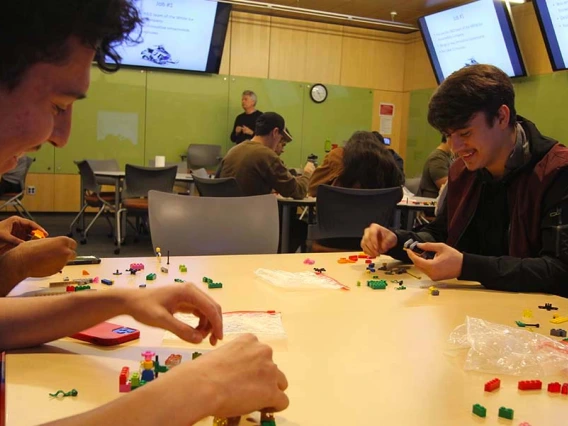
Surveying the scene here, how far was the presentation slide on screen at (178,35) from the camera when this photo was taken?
7.44 m

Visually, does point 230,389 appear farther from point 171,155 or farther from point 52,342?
point 171,155

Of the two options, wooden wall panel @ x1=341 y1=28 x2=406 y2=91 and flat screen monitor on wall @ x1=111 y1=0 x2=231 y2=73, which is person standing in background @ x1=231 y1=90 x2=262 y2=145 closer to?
flat screen monitor on wall @ x1=111 y1=0 x2=231 y2=73

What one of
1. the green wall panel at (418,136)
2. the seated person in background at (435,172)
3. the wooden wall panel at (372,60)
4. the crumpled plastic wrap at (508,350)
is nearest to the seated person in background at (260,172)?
the seated person in background at (435,172)

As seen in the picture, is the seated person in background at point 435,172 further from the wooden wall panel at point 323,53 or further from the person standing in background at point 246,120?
the wooden wall panel at point 323,53

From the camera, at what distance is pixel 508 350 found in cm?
108

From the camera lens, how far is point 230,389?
75 cm

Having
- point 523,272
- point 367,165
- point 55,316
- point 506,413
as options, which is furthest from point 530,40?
point 55,316

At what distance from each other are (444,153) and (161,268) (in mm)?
3622

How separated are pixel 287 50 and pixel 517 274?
24.6ft

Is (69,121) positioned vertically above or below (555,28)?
below

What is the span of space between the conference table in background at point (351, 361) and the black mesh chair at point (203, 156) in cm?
648

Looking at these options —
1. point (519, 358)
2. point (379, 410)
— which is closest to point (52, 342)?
point (379, 410)

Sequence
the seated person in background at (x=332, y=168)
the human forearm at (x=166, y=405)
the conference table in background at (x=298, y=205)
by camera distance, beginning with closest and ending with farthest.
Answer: the human forearm at (x=166, y=405)
the seated person in background at (x=332, y=168)
the conference table in background at (x=298, y=205)

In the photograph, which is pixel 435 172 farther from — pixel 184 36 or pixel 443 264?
pixel 184 36
